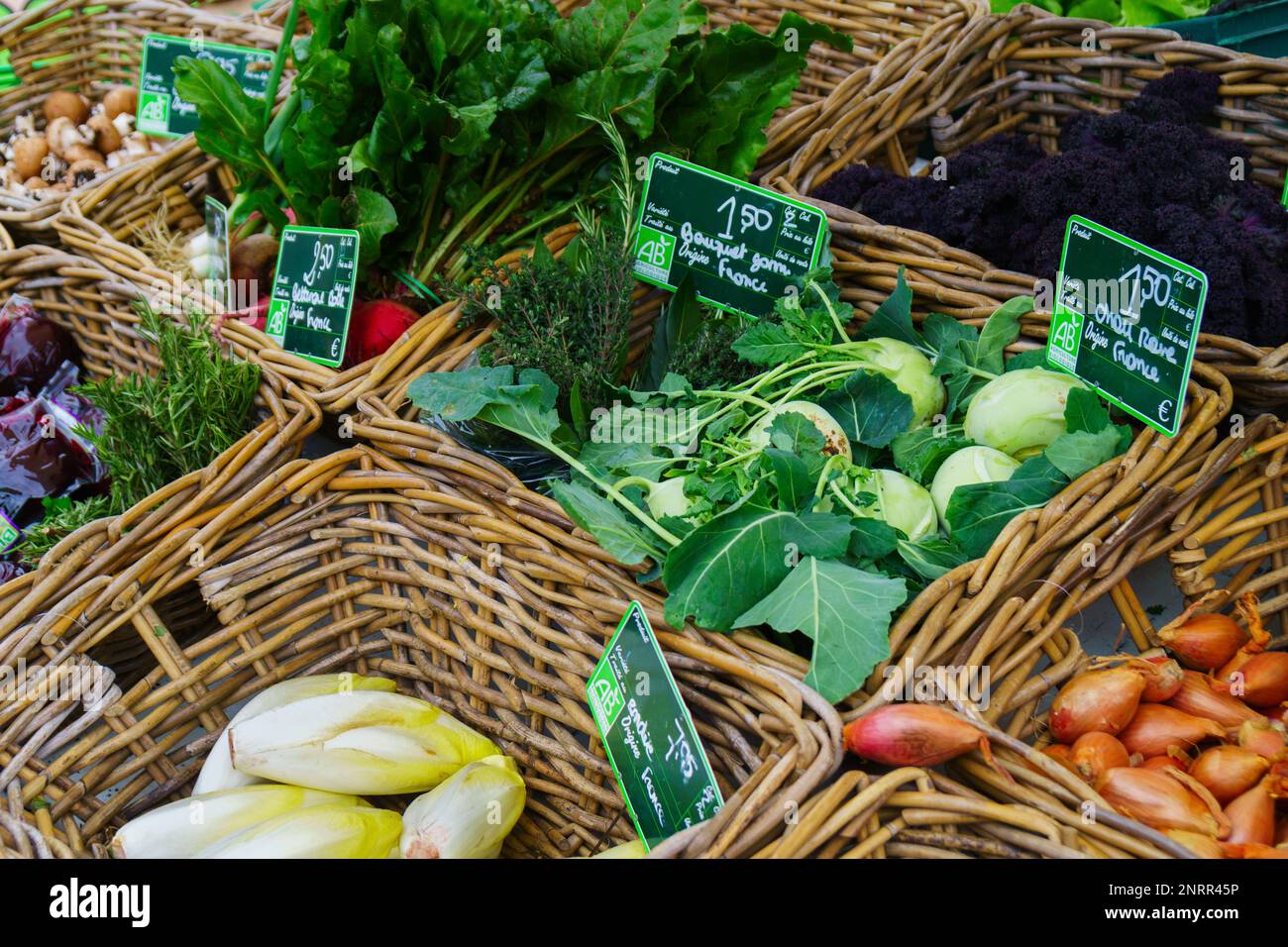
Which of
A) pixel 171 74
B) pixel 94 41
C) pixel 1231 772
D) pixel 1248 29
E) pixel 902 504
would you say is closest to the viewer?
pixel 1231 772

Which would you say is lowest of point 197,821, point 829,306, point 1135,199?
point 197,821

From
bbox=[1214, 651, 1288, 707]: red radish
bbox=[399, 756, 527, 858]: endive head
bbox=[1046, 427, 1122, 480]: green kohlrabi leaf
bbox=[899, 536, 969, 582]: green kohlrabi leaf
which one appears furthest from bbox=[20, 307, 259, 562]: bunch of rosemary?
bbox=[1214, 651, 1288, 707]: red radish

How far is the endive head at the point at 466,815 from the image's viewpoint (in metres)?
1.25

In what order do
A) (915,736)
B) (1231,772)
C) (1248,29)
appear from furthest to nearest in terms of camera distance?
1. (1248,29)
2. (1231,772)
3. (915,736)

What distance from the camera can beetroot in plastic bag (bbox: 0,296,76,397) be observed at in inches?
86.0

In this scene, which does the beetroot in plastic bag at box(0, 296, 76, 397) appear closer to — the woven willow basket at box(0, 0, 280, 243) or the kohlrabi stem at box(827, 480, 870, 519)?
the woven willow basket at box(0, 0, 280, 243)

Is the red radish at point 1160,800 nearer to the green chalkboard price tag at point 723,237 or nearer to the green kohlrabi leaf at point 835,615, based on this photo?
the green kohlrabi leaf at point 835,615

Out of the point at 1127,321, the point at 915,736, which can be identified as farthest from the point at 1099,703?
the point at 1127,321

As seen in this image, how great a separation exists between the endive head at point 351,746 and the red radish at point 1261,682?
0.93 meters

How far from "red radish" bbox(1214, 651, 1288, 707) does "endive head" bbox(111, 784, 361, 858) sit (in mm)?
1117

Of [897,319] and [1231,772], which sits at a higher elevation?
[897,319]

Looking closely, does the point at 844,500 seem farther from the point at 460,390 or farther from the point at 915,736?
the point at 460,390

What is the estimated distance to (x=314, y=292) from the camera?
1.92 meters

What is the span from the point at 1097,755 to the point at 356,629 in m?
1.04
